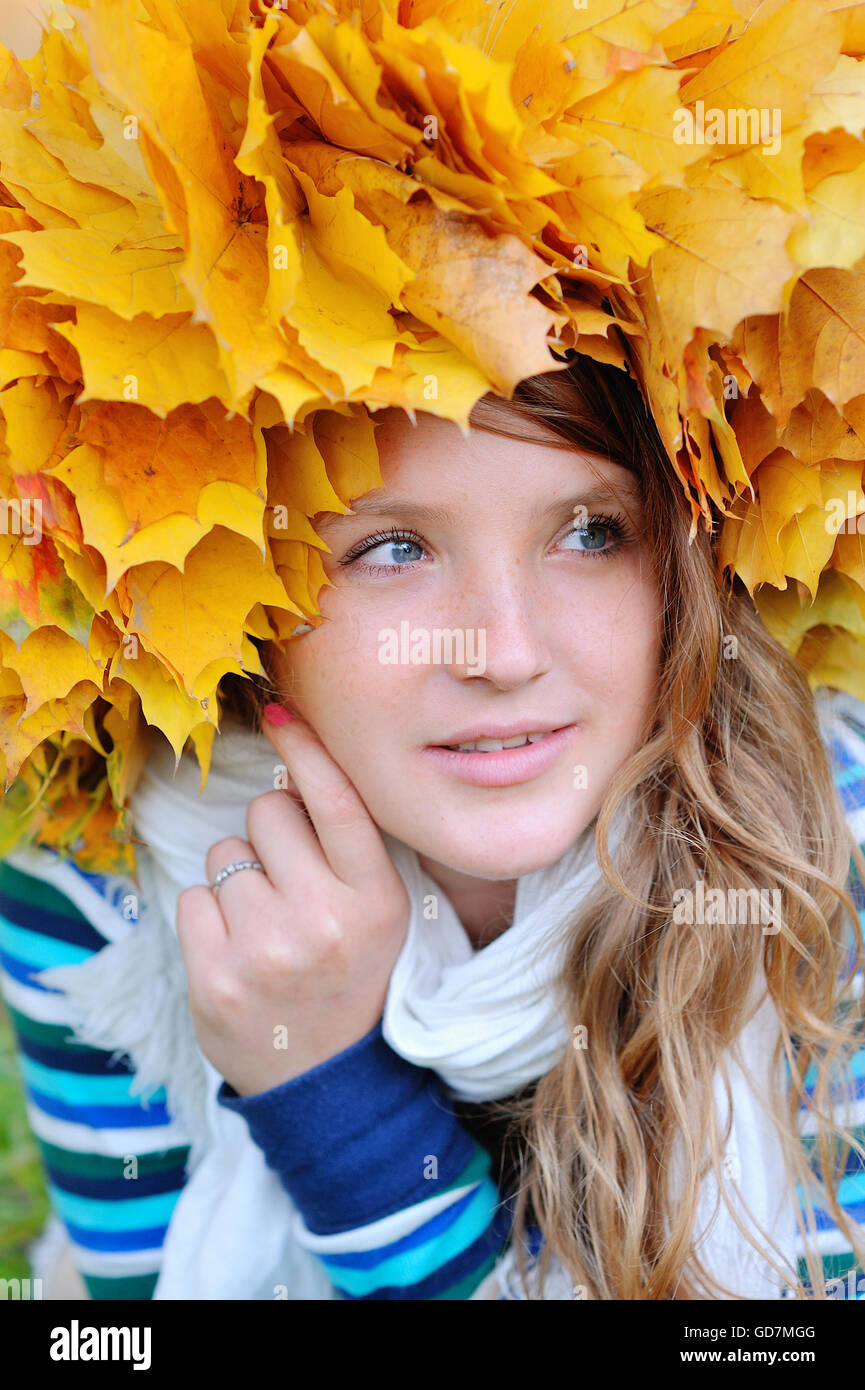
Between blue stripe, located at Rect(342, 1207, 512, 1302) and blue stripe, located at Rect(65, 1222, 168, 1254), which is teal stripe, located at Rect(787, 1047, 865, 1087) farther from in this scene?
blue stripe, located at Rect(65, 1222, 168, 1254)

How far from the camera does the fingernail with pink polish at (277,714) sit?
1.34 meters

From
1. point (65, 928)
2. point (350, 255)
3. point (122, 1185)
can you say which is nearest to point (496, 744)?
point (350, 255)

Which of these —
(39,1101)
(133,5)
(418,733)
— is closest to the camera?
(133,5)

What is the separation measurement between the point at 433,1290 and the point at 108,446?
3.45 ft

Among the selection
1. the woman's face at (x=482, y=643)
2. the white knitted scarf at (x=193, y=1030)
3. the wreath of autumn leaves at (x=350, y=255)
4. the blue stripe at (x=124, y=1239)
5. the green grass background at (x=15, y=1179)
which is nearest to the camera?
the wreath of autumn leaves at (x=350, y=255)

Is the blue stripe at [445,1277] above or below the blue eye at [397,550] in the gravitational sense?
below

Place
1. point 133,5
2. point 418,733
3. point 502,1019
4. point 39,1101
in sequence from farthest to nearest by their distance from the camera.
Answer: point 39,1101 < point 502,1019 < point 418,733 < point 133,5

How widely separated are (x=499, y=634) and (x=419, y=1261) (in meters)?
0.78

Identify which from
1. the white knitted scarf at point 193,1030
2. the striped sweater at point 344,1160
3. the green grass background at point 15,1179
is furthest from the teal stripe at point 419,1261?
the green grass background at point 15,1179

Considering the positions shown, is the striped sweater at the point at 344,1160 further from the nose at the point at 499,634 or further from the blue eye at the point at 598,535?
the nose at the point at 499,634

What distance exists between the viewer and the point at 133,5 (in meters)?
0.93

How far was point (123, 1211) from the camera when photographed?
1.60 m
